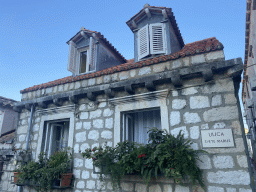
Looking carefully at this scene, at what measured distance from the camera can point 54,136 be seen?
595 cm

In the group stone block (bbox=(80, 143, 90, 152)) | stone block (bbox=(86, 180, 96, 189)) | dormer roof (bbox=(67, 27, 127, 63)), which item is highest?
dormer roof (bbox=(67, 27, 127, 63))

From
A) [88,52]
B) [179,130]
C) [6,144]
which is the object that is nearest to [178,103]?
[179,130]

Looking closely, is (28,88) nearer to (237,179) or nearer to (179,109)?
(179,109)

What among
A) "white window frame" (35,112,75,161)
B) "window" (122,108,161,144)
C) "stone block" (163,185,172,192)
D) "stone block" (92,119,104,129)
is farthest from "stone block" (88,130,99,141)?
"stone block" (163,185,172,192)

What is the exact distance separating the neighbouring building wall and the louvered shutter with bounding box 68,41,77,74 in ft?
3.32

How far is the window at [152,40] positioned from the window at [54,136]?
10.5 feet

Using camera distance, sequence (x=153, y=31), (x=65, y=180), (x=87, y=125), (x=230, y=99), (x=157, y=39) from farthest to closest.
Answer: (x=153, y=31), (x=157, y=39), (x=87, y=125), (x=65, y=180), (x=230, y=99)

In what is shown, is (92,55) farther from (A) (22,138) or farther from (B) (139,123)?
(A) (22,138)

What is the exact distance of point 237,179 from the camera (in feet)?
10.8

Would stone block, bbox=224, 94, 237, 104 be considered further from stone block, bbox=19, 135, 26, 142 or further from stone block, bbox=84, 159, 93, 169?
stone block, bbox=19, 135, 26, 142

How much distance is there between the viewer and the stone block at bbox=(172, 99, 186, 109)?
4.07 metres

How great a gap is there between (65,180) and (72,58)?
12.8 feet

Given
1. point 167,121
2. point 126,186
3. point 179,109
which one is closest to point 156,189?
point 126,186

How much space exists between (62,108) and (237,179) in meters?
4.46
